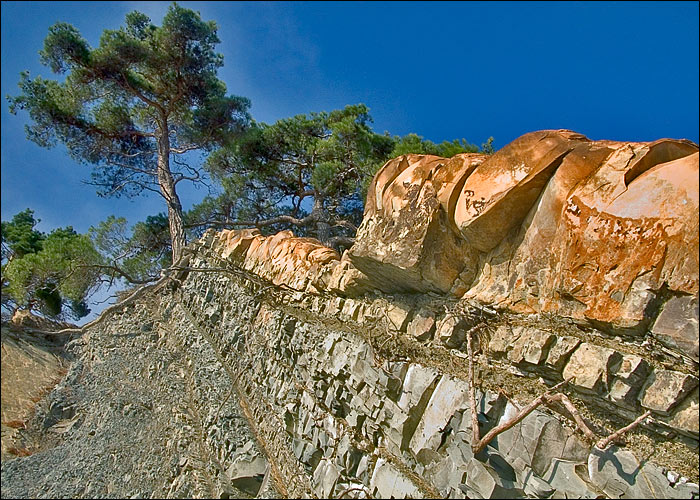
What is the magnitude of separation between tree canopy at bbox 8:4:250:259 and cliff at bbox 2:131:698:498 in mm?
4868

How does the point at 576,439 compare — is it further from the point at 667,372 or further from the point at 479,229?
the point at 479,229

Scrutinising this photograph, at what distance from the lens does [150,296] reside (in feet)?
24.0

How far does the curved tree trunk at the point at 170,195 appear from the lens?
8.88 meters

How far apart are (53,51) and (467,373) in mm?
11431

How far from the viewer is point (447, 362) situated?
9.49ft

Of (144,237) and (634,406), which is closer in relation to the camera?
(634,406)

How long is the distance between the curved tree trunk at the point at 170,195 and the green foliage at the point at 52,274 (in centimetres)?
157

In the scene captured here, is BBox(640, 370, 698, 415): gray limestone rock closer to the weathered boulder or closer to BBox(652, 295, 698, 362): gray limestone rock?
BBox(652, 295, 698, 362): gray limestone rock

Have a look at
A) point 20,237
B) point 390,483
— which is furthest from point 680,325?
point 20,237

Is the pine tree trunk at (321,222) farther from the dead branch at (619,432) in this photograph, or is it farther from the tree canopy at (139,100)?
the dead branch at (619,432)

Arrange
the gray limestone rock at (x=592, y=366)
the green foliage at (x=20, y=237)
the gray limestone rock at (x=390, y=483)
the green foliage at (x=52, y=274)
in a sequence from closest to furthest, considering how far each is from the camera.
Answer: the gray limestone rock at (x=592, y=366) < the gray limestone rock at (x=390, y=483) < the green foliage at (x=52, y=274) < the green foliage at (x=20, y=237)

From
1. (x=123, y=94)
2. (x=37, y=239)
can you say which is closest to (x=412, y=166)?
(x=123, y=94)

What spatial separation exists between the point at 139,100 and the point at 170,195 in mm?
2839

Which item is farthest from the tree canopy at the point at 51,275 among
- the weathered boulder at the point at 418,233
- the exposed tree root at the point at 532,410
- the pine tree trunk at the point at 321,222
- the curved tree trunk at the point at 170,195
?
the exposed tree root at the point at 532,410
